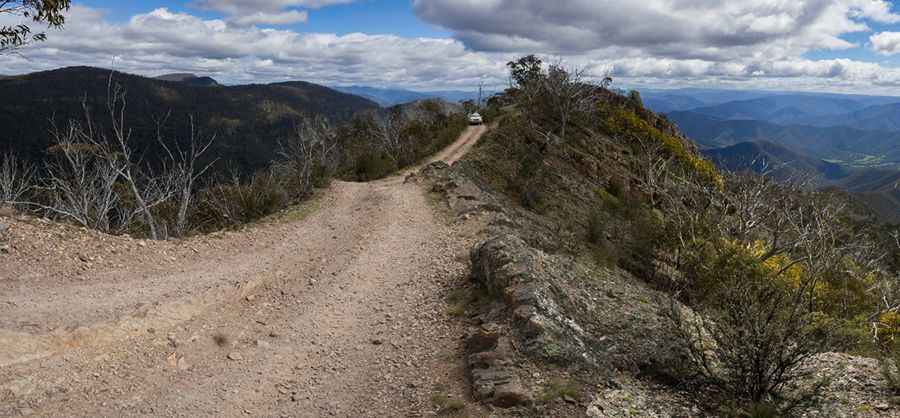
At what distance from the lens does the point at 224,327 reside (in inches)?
313

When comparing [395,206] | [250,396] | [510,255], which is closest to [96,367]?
[250,396]

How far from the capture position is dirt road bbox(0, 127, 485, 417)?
6234 mm


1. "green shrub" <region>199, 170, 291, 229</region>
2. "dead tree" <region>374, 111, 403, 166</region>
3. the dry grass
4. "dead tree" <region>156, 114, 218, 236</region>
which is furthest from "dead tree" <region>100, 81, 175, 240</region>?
"dead tree" <region>374, 111, 403, 166</region>

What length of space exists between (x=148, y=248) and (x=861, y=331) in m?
11.5

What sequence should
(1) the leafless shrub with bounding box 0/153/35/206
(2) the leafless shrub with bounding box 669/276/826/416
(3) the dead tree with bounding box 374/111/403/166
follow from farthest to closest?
(3) the dead tree with bounding box 374/111/403/166 < (1) the leafless shrub with bounding box 0/153/35/206 < (2) the leafless shrub with bounding box 669/276/826/416

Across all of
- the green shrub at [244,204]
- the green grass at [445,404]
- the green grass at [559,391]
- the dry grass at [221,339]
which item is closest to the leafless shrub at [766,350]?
the green grass at [559,391]

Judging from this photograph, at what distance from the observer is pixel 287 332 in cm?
806

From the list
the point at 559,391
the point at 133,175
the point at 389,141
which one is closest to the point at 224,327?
the point at 559,391

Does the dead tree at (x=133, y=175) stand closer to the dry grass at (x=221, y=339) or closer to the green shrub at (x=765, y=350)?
the dry grass at (x=221, y=339)

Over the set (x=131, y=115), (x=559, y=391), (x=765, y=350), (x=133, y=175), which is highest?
(x=765, y=350)

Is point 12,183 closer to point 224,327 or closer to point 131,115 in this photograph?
point 224,327

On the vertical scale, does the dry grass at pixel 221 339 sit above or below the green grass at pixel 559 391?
below

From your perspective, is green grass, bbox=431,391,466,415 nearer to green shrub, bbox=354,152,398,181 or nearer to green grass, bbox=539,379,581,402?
green grass, bbox=539,379,581,402

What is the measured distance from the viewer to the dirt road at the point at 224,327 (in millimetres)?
6234
